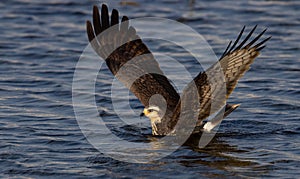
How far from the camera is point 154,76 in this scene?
11.4 meters

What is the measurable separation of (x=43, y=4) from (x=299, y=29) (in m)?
6.04

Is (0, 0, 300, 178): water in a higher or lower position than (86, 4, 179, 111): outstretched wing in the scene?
lower

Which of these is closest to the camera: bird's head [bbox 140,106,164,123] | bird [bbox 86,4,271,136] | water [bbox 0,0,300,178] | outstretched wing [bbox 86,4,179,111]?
water [bbox 0,0,300,178]

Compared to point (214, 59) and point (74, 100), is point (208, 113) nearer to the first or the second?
point (74, 100)

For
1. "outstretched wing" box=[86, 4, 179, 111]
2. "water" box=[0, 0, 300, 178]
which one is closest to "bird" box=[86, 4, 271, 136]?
"outstretched wing" box=[86, 4, 179, 111]

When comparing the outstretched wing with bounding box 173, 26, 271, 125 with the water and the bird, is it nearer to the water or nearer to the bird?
the bird

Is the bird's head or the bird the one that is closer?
the bird

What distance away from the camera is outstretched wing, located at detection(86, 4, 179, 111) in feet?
36.5

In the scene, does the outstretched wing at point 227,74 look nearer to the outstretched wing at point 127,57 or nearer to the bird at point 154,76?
the bird at point 154,76

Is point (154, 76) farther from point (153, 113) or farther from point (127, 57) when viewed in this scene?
point (153, 113)

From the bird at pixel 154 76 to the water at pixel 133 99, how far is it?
0.48 m

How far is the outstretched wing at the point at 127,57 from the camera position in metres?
11.1

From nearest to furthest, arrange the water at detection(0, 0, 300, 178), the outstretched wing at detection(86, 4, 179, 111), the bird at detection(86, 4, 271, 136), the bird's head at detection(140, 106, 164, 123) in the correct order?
the water at detection(0, 0, 300, 178)
the bird at detection(86, 4, 271, 136)
the bird's head at detection(140, 106, 164, 123)
the outstretched wing at detection(86, 4, 179, 111)

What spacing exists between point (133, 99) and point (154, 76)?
1.17 meters
